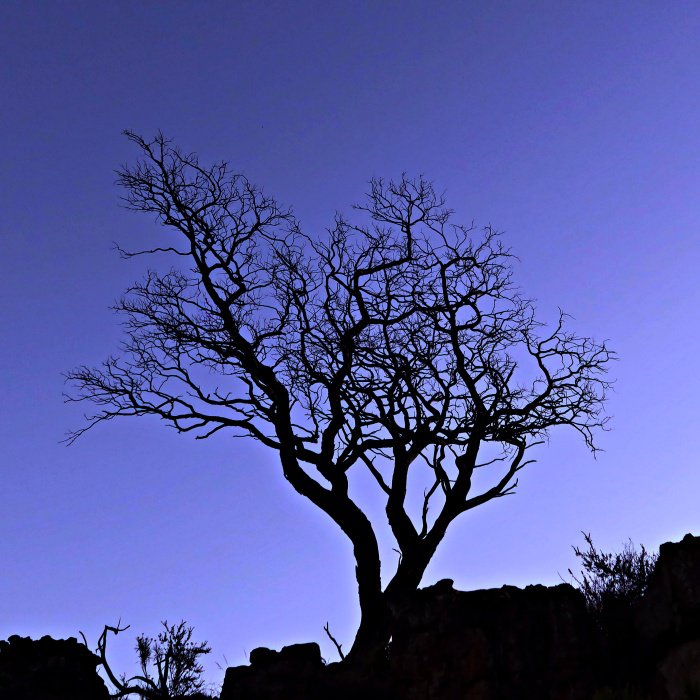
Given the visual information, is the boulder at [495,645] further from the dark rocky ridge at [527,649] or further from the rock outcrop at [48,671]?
the rock outcrop at [48,671]

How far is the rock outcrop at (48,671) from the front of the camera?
469 inches

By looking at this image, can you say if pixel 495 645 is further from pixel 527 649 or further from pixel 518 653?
pixel 527 649

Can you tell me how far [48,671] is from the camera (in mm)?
12188

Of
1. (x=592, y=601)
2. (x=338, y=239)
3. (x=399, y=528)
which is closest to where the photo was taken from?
(x=592, y=601)

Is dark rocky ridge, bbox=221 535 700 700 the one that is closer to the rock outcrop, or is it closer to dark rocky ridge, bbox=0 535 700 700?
dark rocky ridge, bbox=0 535 700 700

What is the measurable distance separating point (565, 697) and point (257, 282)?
33.1ft

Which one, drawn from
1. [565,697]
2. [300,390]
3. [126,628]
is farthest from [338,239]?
[565,697]

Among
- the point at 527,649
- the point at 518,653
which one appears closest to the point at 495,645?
the point at 518,653

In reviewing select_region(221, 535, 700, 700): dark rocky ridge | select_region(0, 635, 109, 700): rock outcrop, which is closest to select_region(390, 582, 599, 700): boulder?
select_region(221, 535, 700, 700): dark rocky ridge

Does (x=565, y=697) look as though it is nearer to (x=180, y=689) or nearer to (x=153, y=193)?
(x=180, y=689)

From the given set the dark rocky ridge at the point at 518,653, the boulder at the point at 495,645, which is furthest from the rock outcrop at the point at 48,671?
the boulder at the point at 495,645

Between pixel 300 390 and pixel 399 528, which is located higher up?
pixel 300 390

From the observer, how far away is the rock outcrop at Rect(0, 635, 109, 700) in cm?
1192

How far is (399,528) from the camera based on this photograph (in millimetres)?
15164
